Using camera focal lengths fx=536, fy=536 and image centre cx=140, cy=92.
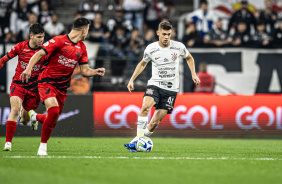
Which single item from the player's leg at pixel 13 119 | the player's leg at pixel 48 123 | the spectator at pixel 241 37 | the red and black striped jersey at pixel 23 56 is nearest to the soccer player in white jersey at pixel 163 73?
the player's leg at pixel 48 123

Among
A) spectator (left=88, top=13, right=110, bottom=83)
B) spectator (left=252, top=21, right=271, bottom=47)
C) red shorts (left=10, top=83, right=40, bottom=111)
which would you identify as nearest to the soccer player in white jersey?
red shorts (left=10, top=83, right=40, bottom=111)

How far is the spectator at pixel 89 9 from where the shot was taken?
1858cm

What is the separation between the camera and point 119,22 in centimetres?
1822

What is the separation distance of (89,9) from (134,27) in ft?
5.62

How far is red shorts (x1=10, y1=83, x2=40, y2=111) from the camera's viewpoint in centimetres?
1034

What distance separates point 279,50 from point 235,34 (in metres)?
1.56

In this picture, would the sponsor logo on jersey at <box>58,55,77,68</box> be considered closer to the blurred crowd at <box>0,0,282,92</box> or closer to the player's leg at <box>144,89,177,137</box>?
the player's leg at <box>144,89,177,137</box>

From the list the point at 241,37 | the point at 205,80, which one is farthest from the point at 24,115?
the point at 241,37

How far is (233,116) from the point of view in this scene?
1529cm

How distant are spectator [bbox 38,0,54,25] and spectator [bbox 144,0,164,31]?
3.37 metres

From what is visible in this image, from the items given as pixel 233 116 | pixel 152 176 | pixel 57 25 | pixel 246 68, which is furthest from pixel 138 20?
pixel 152 176

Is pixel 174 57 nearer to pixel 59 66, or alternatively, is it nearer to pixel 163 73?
pixel 163 73

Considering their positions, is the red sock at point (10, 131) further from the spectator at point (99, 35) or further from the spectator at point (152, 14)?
the spectator at point (152, 14)

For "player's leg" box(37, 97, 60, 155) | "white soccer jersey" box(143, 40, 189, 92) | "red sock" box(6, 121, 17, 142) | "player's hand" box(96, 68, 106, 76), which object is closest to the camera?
"player's leg" box(37, 97, 60, 155)
